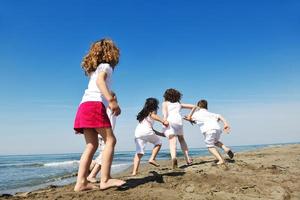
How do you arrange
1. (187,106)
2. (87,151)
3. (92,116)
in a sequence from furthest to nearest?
1. (187,106)
2. (87,151)
3. (92,116)

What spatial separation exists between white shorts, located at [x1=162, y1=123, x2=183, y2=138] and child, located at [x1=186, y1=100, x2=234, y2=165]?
45 centimetres

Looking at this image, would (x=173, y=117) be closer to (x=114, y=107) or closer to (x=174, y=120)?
(x=174, y=120)

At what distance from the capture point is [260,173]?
6.80 meters

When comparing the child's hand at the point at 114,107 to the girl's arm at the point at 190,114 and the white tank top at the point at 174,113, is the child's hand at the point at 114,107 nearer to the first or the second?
the white tank top at the point at 174,113

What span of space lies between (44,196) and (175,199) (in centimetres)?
Answer: 204

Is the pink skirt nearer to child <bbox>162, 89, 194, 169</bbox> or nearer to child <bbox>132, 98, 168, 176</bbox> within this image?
child <bbox>132, 98, 168, 176</bbox>

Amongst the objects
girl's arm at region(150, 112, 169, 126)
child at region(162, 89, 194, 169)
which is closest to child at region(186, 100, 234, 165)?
child at region(162, 89, 194, 169)

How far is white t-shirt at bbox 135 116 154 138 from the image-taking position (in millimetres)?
7785

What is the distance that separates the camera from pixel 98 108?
4.66m

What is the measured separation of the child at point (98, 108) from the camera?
15.3 feet

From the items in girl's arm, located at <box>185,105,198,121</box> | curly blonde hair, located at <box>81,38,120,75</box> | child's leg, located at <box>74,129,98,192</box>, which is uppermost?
curly blonde hair, located at <box>81,38,120,75</box>

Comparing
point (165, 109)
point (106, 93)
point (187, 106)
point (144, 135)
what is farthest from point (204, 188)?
point (187, 106)

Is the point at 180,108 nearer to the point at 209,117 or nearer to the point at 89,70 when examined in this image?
the point at 209,117

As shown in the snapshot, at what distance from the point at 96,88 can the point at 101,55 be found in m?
0.53
